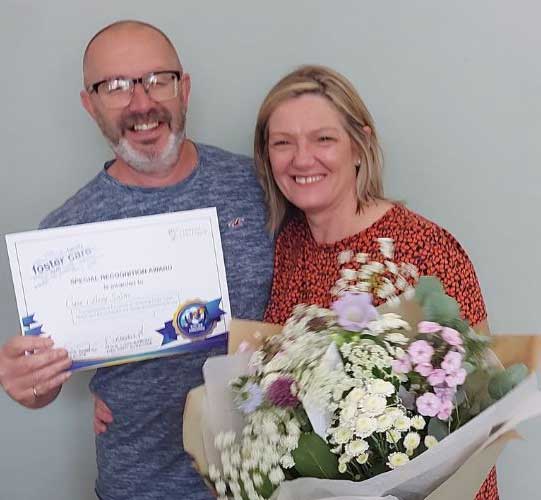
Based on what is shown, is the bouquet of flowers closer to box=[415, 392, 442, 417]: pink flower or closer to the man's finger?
box=[415, 392, 442, 417]: pink flower

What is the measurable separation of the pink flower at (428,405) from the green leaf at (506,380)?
8 centimetres

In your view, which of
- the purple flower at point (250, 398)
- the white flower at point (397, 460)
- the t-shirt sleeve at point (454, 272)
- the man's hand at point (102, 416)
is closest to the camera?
the white flower at point (397, 460)

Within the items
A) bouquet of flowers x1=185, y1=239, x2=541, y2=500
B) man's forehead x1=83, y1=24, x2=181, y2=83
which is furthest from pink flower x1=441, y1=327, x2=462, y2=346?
man's forehead x1=83, y1=24, x2=181, y2=83

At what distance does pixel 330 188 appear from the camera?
56.5 inches

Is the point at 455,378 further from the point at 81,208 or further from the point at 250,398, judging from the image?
the point at 81,208

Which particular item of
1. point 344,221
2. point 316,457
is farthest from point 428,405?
point 344,221

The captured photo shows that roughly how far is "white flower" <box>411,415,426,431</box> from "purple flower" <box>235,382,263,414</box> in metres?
0.20

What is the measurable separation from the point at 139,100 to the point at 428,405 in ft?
3.12

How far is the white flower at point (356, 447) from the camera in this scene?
854 mm

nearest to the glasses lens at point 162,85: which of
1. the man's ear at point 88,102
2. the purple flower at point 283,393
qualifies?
the man's ear at point 88,102

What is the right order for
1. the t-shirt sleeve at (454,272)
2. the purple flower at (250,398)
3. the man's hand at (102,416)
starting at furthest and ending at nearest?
the man's hand at (102,416)
the t-shirt sleeve at (454,272)
the purple flower at (250,398)

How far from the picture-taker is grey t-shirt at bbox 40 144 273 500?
156cm

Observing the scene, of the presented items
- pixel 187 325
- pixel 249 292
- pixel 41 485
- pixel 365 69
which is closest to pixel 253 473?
pixel 187 325

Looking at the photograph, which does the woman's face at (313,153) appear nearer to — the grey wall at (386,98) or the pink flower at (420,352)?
the grey wall at (386,98)
